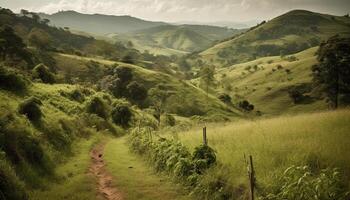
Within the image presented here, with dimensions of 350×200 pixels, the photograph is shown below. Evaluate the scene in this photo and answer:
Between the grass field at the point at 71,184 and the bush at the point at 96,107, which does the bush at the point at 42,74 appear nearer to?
the bush at the point at 96,107

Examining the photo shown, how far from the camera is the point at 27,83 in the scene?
127 feet

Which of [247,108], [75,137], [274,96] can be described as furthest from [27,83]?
[274,96]

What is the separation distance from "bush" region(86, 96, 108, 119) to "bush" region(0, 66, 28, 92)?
15939mm

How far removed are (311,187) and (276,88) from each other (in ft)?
435

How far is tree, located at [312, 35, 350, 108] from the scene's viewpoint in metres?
66.1

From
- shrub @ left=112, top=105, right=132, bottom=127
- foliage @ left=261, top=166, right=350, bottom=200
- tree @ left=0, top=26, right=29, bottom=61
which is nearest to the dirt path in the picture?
foliage @ left=261, top=166, right=350, bottom=200

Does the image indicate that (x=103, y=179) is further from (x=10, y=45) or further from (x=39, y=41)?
(x=39, y=41)

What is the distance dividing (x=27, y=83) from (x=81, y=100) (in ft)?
53.3

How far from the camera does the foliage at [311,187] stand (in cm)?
981

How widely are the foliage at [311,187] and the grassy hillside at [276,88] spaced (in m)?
105

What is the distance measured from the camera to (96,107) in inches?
2092

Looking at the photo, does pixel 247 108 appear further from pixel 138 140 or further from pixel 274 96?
pixel 138 140

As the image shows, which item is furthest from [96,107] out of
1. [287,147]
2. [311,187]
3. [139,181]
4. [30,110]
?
[311,187]

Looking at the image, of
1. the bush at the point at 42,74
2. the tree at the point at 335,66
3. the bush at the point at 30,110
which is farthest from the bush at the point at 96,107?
the tree at the point at 335,66
